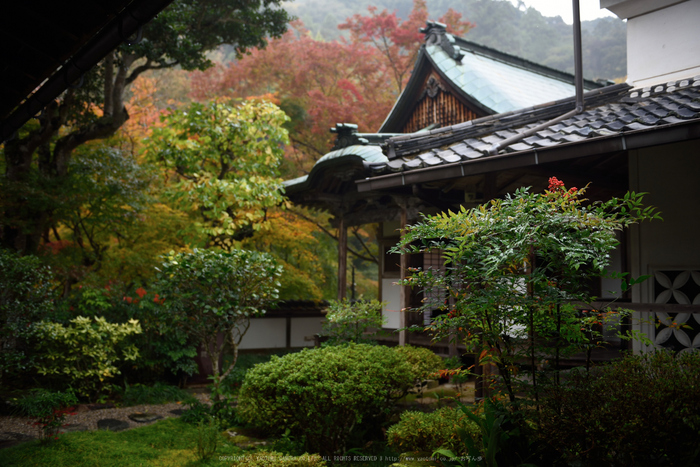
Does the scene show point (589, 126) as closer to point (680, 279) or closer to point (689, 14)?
point (680, 279)

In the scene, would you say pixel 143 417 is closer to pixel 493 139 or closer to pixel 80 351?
pixel 80 351

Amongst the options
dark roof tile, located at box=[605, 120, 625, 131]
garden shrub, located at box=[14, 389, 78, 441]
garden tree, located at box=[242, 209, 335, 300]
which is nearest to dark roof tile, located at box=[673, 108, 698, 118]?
dark roof tile, located at box=[605, 120, 625, 131]

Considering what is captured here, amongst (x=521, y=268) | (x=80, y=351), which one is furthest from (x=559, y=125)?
(x=80, y=351)

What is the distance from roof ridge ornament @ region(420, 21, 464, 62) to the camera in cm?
1269

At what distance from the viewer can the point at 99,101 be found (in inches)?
413

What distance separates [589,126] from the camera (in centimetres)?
558

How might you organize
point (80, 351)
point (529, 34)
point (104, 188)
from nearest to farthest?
point (80, 351)
point (104, 188)
point (529, 34)

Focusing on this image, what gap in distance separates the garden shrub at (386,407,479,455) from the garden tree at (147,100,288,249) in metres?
6.54

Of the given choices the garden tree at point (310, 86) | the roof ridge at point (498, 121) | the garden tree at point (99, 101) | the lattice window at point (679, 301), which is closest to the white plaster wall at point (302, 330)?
the garden tree at point (310, 86)

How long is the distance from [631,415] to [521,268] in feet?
4.74

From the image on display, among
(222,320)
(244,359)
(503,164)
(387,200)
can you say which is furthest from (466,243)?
(244,359)

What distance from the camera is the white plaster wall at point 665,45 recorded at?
7.21 meters

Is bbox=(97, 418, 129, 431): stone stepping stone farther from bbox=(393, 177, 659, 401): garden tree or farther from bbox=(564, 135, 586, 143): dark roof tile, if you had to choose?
bbox=(564, 135, 586, 143): dark roof tile

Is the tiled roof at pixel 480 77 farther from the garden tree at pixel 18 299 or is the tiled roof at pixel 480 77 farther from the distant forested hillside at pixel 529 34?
the distant forested hillside at pixel 529 34
